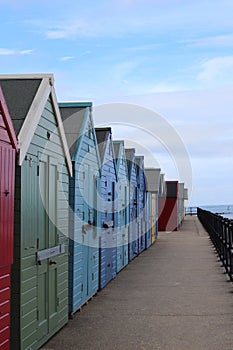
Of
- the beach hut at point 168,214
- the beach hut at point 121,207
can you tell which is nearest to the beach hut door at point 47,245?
the beach hut at point 121,207

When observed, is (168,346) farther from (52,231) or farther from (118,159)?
(118,159)

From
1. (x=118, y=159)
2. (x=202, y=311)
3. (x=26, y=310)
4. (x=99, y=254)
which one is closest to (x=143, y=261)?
(x=118, y=159)

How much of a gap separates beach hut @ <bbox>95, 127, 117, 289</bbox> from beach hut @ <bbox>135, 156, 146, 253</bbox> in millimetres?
6512

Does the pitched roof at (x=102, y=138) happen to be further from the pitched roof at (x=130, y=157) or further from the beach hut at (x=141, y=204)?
the beach hut at (x=141, y=204)

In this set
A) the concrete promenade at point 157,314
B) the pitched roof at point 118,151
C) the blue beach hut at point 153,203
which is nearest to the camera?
the concrete promenade at point 157,314

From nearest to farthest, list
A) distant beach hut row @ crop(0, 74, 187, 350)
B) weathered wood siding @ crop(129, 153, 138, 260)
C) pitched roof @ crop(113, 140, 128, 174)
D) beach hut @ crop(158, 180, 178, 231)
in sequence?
1. distant beach hut row @ crop(0, 74, 187, 350)
2. pitched roof @ crop(113, 140, 128, 174)
3. weathered wood siding @ crop(129, 153, 138, 260)
4. beach hut @ crop(158, 180, 178, 231)

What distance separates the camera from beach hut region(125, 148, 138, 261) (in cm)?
1904

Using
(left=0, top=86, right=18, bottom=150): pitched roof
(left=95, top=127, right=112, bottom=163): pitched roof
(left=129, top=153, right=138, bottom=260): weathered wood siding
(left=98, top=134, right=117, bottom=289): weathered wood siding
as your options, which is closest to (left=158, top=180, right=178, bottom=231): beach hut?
(left=129, top=153, right=138, bottom=260): weathered wood siding

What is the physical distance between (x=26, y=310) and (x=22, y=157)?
5.78 ft

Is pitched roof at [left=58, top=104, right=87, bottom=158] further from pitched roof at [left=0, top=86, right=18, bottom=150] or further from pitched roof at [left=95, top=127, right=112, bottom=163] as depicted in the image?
pitched roof at [left=0, top=86, right=18, bottom=150]

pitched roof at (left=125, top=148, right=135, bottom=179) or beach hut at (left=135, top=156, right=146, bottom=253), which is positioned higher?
pitched roof at (left=125, top=148, right=135, bottom=179)

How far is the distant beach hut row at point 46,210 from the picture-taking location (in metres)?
6.11

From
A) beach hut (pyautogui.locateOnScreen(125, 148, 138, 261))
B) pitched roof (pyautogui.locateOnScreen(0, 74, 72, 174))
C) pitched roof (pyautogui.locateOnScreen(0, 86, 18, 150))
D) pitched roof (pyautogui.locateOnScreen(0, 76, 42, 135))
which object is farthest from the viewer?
beach hut (pyautogui.locateOnScreen(125, 148, 138, 261))

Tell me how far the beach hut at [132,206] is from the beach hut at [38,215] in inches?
394
